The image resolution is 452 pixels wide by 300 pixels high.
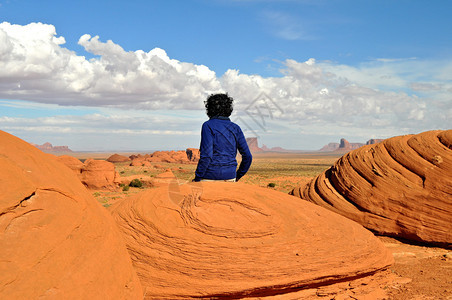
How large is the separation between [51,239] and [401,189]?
25.9 ft

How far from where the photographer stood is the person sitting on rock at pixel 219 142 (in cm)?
618

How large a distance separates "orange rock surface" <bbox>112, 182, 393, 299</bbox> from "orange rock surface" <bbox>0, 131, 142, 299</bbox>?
2.19 ft

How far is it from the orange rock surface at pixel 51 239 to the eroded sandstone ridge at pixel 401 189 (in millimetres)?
6388

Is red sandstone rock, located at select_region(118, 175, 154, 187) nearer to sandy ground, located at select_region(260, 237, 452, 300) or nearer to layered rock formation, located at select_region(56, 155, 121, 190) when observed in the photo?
layered rock formation, located at select_region(56, 155, 121, 190)

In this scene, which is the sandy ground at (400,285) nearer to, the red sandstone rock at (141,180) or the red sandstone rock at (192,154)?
the red sandstone rock at (141,180)

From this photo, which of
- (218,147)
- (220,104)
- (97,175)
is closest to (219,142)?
(218,147)

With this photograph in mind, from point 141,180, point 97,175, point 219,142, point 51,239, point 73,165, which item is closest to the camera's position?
point 51,239

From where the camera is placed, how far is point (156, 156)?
78375 mm

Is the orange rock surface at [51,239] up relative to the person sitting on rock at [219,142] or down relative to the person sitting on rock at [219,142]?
down

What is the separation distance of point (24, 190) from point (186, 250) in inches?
90.2

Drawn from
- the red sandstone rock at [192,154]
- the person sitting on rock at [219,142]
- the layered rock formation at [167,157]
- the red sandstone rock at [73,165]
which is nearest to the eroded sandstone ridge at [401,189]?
the person sitting on rock at [219,142]

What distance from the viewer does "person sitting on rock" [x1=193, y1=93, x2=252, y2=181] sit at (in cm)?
618

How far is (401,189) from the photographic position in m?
8.52

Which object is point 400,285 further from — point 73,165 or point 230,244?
point 73,165
